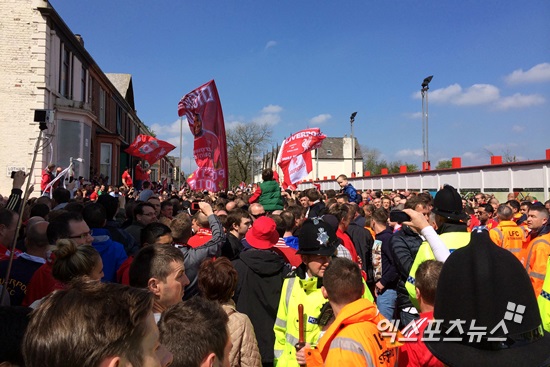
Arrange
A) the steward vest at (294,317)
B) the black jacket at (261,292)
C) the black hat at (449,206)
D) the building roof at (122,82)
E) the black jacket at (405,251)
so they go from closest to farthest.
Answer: the steward vest at (294,317), the black hat at (449,206), the black jacket at (261,292), the black jacket at (405,251), the building roof at (122,82)

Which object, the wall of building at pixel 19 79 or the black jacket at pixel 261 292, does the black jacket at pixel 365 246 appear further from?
the wall of building at pixel 19 79

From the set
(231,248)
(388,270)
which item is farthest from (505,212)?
(231,248)

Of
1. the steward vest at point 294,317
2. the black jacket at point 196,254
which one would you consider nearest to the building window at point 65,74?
the black jacket at point 196,254

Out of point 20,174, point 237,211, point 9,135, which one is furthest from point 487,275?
point 9,135

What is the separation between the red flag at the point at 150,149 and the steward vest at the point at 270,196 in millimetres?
8252

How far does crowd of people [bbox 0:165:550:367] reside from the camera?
1.42 metres

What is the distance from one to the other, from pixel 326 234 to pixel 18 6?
23.2 metres

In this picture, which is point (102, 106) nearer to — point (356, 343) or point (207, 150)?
point (207, 150)

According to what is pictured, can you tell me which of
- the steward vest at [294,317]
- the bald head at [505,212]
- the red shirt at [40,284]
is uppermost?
the bald head at [505,212]

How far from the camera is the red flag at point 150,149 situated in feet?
55.6

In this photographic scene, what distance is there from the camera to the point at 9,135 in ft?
70.0

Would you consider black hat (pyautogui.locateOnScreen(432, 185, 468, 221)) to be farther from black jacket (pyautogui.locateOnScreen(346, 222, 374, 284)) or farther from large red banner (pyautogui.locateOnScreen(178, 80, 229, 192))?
large red banner (pyautogui.locateOnScreen(178, 80, 229, 192))

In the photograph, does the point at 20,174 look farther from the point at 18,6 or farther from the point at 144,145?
the point at 18,6

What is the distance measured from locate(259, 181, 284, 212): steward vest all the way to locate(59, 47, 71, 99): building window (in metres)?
19.6
